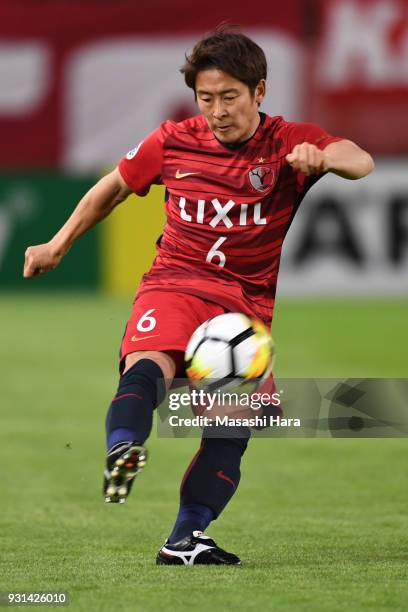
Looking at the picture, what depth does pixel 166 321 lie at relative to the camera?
4820mm

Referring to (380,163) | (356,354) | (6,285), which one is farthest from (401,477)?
(6,285)

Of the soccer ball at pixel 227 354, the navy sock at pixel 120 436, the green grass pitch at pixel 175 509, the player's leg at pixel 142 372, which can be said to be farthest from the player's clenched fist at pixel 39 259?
the navy sock at pixel 120 436

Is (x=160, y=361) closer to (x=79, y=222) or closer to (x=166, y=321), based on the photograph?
(x=166, y=321)

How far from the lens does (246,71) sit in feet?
15.8

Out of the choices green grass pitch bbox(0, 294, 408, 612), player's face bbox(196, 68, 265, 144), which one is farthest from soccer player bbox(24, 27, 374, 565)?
green grass pitch bbox(0, 294, 408, 612)

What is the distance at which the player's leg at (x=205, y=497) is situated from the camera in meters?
4.92

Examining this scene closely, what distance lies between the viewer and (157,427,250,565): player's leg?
492cm

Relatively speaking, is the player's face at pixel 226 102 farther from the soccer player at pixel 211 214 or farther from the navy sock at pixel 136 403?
the navy sock at pixel 136 403

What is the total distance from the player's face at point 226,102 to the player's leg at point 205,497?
3.39ft

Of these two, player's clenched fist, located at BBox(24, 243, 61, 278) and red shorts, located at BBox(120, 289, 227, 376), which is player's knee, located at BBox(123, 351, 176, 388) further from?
player's clenched fist, located at BBox(24, 243, 61, 278)

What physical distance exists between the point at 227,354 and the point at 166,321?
0.29 m

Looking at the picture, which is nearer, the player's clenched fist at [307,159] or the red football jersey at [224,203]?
the player's clenched fist at [307,159]

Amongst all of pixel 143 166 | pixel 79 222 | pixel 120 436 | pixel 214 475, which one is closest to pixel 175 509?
pixel 214 475

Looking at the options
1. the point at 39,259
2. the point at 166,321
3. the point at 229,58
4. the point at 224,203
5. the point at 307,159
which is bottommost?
the point at 166,321
